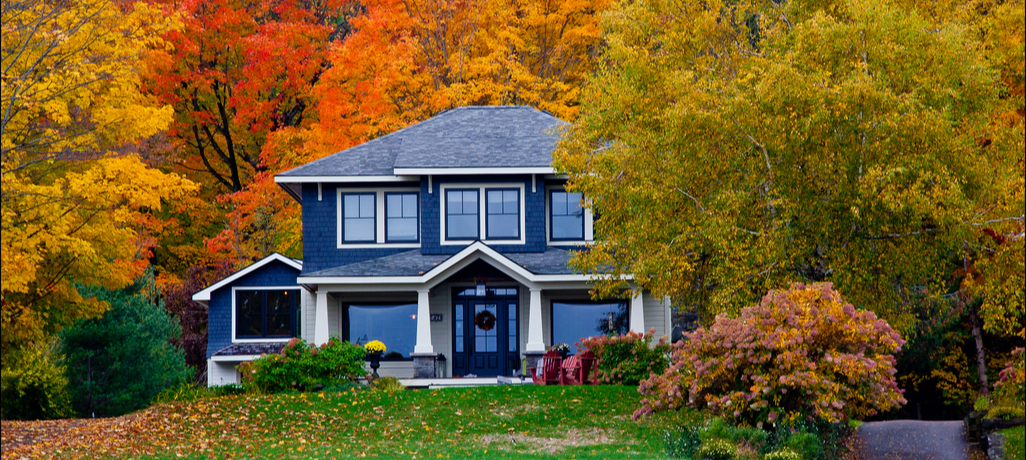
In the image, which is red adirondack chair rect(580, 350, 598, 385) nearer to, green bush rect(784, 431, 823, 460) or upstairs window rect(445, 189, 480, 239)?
upstairs window rect(445, 189, 480, 239)

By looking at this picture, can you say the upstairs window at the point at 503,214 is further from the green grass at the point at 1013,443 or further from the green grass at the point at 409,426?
the green grass at the point at 1013,443

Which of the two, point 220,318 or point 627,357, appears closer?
point 627,357

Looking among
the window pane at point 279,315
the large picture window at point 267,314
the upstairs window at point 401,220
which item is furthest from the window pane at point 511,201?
the window pane at point 279,315

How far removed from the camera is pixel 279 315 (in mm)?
27703

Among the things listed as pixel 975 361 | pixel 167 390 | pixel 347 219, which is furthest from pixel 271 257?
pixel 975 361

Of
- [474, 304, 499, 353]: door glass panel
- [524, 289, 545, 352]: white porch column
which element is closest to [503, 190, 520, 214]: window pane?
[524, 289, 545, 352]: white porch column

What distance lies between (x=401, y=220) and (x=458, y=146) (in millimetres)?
2445

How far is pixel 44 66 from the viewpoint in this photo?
16.1 metres

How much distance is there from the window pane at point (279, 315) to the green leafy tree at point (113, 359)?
17.9 ft

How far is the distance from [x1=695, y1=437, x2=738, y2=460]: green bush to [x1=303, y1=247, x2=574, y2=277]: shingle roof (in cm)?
990

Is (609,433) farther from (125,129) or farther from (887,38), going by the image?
(125,129)

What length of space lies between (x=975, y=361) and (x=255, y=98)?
24719 millimetres

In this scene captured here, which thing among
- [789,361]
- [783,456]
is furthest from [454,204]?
[783,456]

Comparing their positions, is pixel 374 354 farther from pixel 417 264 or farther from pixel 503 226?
pixel 503 226
